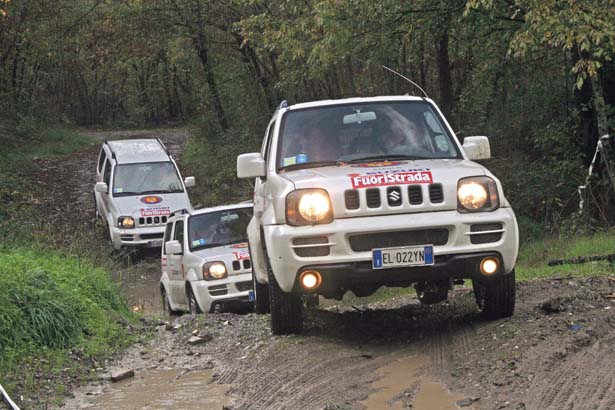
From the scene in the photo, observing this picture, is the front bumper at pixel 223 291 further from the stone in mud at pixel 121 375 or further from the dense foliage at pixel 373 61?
the stone in mud at pixel 121 375

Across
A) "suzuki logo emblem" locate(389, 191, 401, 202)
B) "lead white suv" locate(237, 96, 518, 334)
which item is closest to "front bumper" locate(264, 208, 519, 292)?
"lead white suv" locate(237, 96, 518, 334)

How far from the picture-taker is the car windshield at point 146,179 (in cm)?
2130

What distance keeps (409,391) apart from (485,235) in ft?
5.24

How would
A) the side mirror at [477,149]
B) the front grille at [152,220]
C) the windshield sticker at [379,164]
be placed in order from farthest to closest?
1. the front grille at [152,220]
2. the side mirror at [477,149]
3. the windshield sticker at [379,164]

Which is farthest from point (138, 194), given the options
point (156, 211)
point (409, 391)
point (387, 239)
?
point (409, 391)

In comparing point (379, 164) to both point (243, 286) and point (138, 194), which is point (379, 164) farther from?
point (138, 194)

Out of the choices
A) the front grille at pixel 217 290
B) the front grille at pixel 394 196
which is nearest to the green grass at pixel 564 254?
the front grille at pixel 394 196

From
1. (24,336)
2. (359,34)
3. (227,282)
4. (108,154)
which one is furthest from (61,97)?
(24,336)

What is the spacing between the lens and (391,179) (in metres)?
6.99

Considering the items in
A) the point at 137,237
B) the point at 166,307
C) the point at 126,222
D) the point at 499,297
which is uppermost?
the point at 499,297

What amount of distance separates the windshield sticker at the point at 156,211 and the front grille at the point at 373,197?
46.1ft

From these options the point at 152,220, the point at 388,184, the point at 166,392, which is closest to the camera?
the point at 166,392

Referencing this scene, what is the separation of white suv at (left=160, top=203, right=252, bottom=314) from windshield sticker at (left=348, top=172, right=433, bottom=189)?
17.6ft

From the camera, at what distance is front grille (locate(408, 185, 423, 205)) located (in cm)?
697
